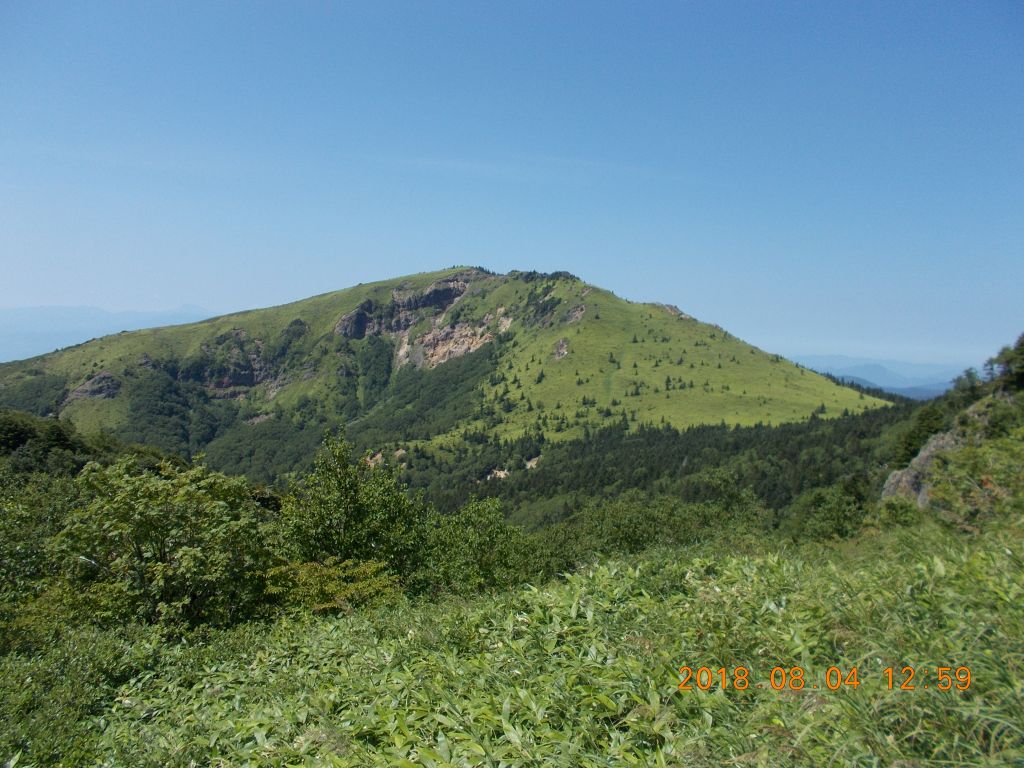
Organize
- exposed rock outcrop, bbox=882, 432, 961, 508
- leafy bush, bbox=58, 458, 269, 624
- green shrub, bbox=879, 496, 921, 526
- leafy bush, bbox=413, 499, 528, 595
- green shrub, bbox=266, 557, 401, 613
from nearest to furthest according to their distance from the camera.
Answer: leafy bush, bbox=58, 458, 269, 624
green shrub, bbox=266, 557, 401, 613
green shrub, bbox=879, 496, 921, 526
leafy bush, bbox=413, 499, 528, 595
exposed rock outcrop, bbox=882, 432, 961, 508

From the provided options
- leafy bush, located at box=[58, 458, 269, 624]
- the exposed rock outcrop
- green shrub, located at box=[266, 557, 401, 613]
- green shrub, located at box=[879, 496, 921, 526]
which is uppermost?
leafy bush, located at box=[58, 458, 269, 624]

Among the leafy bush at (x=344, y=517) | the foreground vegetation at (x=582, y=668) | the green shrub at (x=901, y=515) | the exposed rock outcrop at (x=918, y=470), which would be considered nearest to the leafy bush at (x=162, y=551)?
the foreground vegetation at (x=582, y=668)

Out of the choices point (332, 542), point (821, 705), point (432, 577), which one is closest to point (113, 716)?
point (821, 705)

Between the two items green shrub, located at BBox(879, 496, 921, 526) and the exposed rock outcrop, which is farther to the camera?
the exposed rock outcrop

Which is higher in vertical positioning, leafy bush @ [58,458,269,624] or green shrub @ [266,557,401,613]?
leafy bush @ [58,458,269,624]

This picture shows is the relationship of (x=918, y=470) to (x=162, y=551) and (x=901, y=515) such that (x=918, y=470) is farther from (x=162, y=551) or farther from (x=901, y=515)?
(x=162, y=551)

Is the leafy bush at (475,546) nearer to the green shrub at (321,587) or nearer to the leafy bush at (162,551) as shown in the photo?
the green shrub at (321,587)

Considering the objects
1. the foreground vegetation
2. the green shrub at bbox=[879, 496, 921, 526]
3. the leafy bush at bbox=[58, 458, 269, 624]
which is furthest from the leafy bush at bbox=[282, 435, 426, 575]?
the green shrub at bbox=[879, 496, 921, 526]

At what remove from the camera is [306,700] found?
25.0 feet

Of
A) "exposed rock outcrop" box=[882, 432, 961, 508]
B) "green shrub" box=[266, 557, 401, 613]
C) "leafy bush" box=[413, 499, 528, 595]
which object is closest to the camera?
"green shrub" box=[266, 557, 401, 613]

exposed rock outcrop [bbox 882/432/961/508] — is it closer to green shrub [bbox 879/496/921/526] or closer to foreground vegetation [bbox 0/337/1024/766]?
green shrub [bbox 879/496/921/526]

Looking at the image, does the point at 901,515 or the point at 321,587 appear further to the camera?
the point at 901,515

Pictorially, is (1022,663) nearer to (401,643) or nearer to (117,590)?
(401,643)

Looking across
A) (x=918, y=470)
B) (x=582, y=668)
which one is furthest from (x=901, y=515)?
(x=918, y=470)
